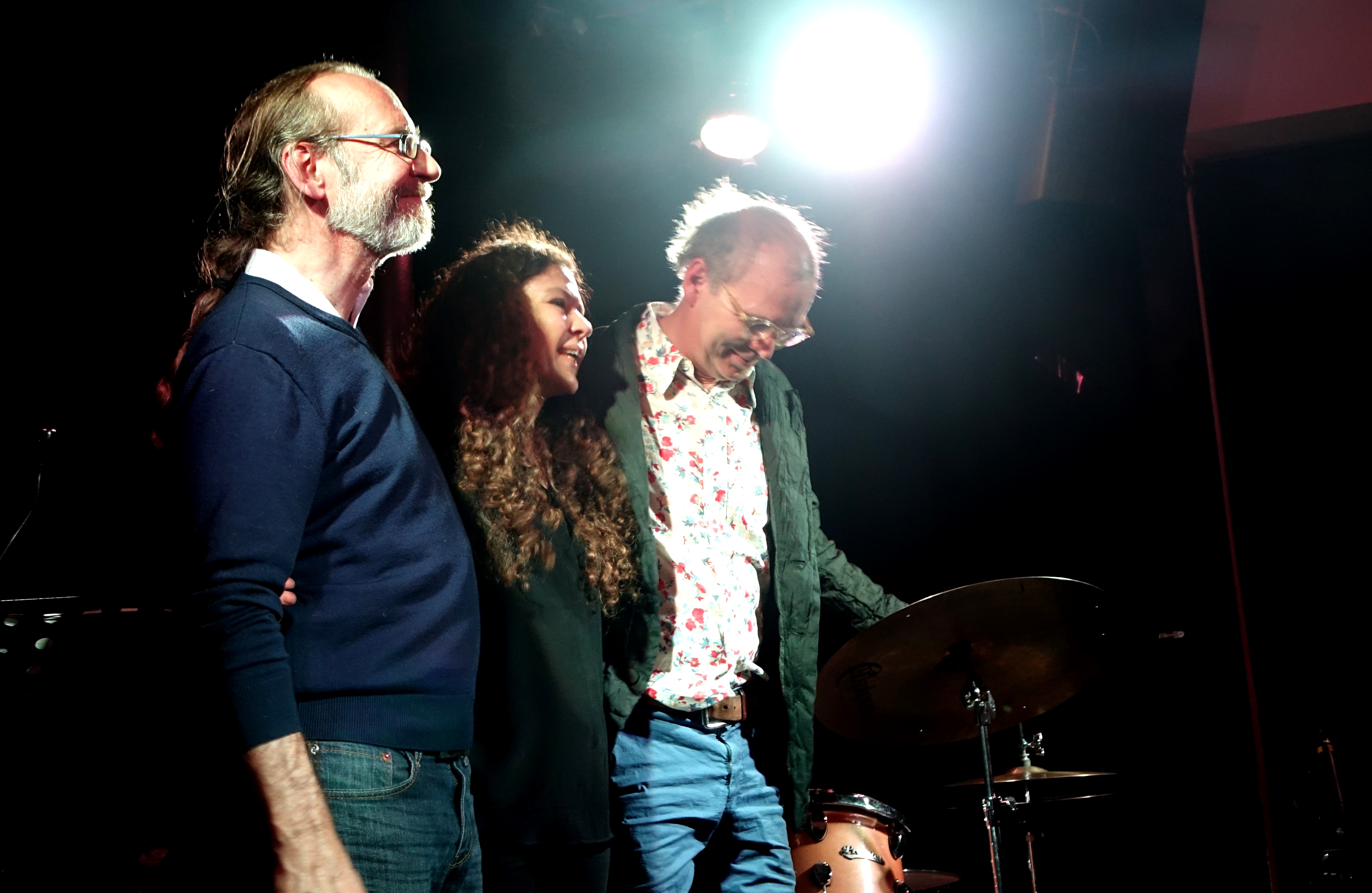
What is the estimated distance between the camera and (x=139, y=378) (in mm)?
2549

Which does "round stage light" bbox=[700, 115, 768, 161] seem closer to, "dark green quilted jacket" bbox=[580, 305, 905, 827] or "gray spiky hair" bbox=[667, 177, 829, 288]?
"gray spiky hair" bbox=[667, 177, 829, 288]

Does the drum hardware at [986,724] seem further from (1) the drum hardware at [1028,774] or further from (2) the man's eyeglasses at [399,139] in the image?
(2) the man's eyeglasses at [399,139]

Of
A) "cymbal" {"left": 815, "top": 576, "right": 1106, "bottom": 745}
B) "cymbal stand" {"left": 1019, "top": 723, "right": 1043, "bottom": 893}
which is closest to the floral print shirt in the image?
"cymbal" {"left": 815, "top": 576, "right": 1106, "bottom": 745}

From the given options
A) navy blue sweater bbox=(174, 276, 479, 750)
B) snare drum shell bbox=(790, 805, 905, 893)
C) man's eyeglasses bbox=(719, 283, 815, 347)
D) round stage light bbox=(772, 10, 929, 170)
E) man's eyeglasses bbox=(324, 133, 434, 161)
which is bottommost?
snare drum shell bbox=(790, 805, 905, 893)

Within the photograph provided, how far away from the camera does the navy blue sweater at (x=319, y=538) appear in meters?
1.17

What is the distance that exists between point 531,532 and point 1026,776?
228cm

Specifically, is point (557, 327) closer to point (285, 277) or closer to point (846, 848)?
point (285, 277)

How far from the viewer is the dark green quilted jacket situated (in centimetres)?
211

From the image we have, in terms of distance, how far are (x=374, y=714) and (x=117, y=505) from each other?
1455 mm

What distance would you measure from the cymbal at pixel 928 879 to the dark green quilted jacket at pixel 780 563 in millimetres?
895

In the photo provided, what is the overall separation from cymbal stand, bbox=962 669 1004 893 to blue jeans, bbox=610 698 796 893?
0.84m

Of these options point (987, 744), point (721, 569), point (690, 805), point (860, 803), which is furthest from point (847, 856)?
point (721, 569)

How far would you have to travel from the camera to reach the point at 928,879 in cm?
326

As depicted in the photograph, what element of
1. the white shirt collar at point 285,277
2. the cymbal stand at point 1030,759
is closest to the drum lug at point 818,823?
the cymbal stand at point 1030,759
